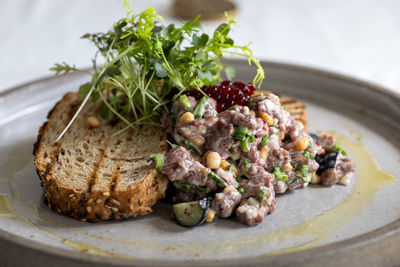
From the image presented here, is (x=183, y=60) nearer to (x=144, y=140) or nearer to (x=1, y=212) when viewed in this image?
(x=144, y=140)

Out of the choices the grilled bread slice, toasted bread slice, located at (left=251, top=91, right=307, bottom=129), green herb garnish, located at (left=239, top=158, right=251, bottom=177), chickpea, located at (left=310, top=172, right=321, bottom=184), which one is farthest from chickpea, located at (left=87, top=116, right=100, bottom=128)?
chickpea, located at (left=310, top=172, right=321, bottom=184)

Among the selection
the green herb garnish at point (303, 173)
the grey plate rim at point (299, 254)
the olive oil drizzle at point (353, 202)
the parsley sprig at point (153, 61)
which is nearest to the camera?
the grey plate rim at point (299, 254)

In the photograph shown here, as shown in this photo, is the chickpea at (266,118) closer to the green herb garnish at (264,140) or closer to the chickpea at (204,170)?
the green herb garnish at (264,140)

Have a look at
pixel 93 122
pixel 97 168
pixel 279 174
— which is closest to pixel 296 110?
pixel 279 174

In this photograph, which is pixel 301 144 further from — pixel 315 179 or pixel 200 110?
pixel 200 110

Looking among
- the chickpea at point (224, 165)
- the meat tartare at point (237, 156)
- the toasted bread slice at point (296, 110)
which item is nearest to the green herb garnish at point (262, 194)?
the meat tartare at point (237, 156)

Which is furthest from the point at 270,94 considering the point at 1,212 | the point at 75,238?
the point at 1,212
